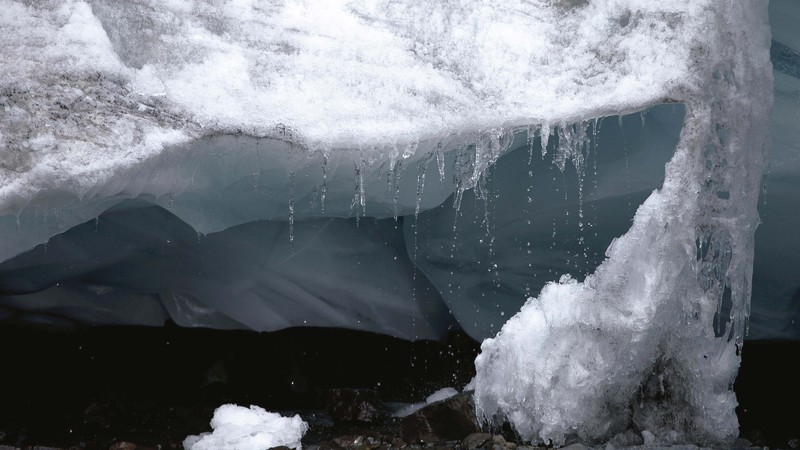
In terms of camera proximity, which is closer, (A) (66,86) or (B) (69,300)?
(A) (66,86)

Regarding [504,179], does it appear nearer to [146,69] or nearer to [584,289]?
[584,289]

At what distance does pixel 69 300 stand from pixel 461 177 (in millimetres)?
2503

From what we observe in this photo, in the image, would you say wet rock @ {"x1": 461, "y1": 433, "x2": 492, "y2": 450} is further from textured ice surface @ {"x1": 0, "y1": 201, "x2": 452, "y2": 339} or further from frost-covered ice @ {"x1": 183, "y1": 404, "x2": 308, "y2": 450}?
textured ice surface @ {"x1": 0, "y1": 201, "x2": 452, "y2": 339}

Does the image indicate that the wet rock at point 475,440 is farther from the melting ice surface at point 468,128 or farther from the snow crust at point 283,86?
the snow crust at point 283,86

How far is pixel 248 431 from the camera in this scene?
14.1ft

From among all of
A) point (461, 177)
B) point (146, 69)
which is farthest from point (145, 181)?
point (461, 177)

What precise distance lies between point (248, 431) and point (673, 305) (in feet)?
7.14

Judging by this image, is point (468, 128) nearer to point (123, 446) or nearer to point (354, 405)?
point (354, 405)

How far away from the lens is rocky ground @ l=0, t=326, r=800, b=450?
467 cm

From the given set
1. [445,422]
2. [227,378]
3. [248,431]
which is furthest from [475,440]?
[227,378]

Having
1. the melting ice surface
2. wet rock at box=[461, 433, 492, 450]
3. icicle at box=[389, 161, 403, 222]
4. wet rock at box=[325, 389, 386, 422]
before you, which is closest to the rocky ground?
wet rock at box=[325, 389, 386, 422]

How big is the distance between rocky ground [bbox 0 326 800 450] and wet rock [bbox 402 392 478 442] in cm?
19

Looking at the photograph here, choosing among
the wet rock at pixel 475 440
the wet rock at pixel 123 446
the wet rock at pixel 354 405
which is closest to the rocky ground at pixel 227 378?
the wet rock at pixel 354 405

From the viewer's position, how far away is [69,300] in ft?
16.2
